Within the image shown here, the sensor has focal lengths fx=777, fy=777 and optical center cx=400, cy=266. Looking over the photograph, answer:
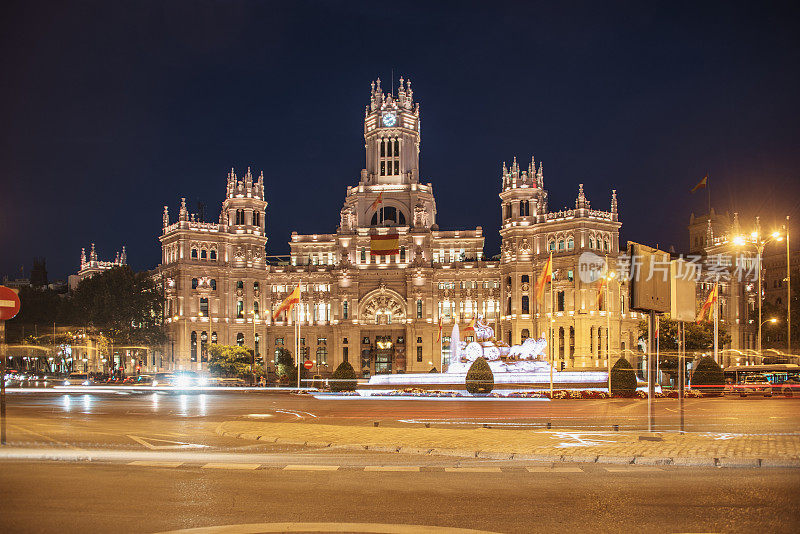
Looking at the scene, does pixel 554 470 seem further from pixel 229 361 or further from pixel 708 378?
pixel 229 361

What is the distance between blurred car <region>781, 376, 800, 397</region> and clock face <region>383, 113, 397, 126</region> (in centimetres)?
8830

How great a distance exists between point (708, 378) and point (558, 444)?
121 ft

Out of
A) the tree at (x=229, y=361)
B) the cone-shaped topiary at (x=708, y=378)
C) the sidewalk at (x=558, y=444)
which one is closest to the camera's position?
the sidewalk at (x=558, y=444)

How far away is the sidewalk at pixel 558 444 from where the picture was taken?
51.9ft

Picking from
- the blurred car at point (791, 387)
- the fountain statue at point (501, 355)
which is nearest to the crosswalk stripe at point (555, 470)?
the blurred car at point (791, 387)

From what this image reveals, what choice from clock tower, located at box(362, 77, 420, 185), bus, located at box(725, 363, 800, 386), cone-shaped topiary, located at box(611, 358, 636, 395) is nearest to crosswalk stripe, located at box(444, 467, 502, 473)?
cone-shaped topiary, located at box(611, 358, 636, 395)

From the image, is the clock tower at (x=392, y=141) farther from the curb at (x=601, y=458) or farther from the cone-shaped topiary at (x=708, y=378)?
the curb at (x=601, y=458)

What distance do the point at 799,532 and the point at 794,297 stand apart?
10802cm

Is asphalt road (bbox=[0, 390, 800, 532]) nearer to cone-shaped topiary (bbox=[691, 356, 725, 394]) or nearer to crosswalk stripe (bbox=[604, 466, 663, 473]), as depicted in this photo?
crosswalk stripe (bbox=[604, 466, 663, 473])

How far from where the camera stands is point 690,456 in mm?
15766

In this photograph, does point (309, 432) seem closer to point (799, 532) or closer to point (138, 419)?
point (138, 419)

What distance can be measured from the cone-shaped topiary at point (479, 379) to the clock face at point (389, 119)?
288 feet

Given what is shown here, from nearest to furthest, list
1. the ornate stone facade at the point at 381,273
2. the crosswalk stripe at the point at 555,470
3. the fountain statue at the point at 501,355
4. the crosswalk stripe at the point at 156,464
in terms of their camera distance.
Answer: the crosswalk stripe at the point at 555,470 < the crosswalk stripe at the point at 156,464 < the fountain statue at the point at 501,355 < the ornate stone facade at the point at 381,273

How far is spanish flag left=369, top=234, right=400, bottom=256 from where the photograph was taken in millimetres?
123000
